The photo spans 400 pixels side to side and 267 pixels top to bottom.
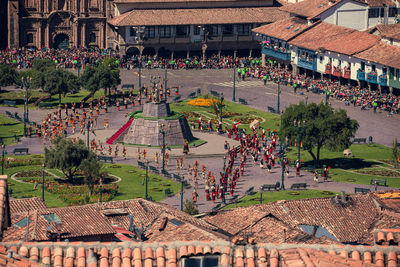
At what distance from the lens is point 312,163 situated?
94750mm

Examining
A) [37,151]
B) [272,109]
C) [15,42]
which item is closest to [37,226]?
Answer: [37,151]

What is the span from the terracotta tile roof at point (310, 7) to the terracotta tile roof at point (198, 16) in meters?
4.86

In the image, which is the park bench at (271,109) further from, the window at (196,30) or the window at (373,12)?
the window at (196,30)

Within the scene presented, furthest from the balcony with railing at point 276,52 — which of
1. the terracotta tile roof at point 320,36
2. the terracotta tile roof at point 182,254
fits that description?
the terracotta tile roof at point 182,254

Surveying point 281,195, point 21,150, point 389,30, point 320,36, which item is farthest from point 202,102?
point 281,195

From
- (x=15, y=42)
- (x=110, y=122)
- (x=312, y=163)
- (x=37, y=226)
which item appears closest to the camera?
(x=37, y=226)

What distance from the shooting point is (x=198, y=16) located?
157000 mm

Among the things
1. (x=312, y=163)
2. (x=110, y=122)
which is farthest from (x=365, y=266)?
(x=110, y=122)

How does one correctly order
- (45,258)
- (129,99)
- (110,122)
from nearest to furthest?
(45,258)
(110,122)
(129,99)

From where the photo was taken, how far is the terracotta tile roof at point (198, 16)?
152500 mm

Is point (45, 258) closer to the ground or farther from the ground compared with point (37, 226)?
farther from the ground

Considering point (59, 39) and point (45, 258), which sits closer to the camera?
point (45, 258)

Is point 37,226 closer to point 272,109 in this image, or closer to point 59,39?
point 272,109

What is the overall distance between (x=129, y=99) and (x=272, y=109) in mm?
17078
